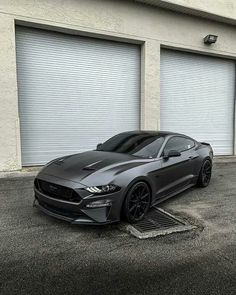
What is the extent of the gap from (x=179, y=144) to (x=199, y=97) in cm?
649

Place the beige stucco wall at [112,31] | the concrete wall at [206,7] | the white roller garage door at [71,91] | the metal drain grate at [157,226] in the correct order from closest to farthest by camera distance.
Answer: the metal drain grate at [157,226] < the beige stucco wall at [112,31] < the white roller garage door at [71,91] < the concrete wall at [206,7]

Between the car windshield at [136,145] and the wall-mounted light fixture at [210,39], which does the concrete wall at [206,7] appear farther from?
the car windshield at [136,145]

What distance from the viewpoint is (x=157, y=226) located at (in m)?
4.48

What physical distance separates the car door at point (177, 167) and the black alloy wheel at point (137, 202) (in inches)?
18.3

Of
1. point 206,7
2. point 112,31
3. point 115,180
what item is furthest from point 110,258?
point 206,7

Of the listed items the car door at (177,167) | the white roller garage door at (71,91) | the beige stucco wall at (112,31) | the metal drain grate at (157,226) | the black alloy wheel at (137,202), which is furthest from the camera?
the white roller garage door at (71,91)

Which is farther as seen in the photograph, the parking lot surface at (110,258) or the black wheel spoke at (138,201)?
the black wheel spoke at (138,201)

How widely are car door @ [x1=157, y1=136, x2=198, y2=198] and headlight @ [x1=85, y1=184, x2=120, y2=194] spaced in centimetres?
122

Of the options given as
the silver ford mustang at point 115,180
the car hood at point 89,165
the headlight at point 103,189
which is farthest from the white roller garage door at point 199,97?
the headlight at point 103,189

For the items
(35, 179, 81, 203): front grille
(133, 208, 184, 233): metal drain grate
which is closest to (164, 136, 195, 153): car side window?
(133, 208, 184, 233): metal drain grate

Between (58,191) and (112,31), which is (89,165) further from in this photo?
(112,31)

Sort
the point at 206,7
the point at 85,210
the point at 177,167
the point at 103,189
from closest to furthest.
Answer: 1. the point at 85,210
2. the point at 103,189
3. the point at 177,167
4. the point at 206,7

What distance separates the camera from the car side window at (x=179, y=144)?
227 inches

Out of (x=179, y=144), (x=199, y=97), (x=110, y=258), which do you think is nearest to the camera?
(x=110, y=258)
